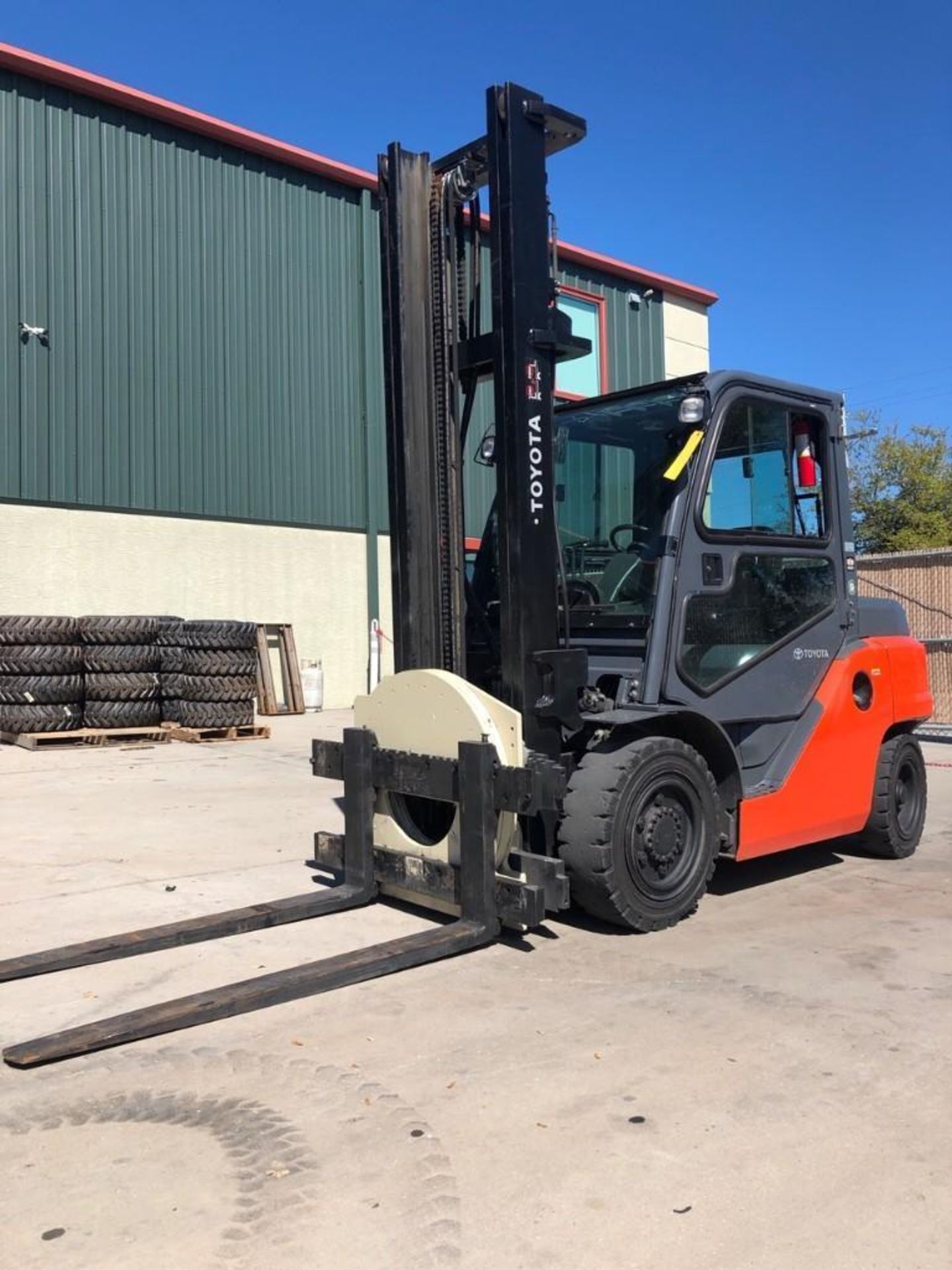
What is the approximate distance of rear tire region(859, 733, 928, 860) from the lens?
730 centimetres

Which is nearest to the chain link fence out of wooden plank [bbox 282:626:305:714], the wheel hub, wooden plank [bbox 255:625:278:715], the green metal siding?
the green metal siding

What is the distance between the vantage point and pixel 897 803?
24.7 feet

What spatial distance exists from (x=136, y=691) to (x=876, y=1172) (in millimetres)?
12243

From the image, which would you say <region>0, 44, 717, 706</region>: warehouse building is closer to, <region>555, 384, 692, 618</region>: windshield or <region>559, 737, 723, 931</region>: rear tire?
<region>555, 384, 692, 618</region>: windshield

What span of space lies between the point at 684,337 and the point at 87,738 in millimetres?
17242

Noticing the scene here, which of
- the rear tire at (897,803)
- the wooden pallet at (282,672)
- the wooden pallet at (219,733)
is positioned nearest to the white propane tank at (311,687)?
the wooden pallet at (282,672)

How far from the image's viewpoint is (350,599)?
19.7 m

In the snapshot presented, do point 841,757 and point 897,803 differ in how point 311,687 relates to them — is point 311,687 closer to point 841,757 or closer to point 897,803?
point 897,803

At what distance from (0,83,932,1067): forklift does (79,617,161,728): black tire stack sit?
844cm

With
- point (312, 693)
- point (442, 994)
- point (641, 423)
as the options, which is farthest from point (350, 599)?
point (442, 994)

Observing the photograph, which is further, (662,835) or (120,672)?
(120,672)

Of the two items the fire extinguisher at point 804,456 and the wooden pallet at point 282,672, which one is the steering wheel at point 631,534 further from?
the wooden pallet at point 282,672

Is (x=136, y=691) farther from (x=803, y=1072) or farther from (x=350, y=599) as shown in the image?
(x=803, y=1072)

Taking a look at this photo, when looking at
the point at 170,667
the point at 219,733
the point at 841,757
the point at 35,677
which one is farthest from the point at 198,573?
the point at 841,757
